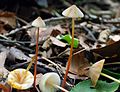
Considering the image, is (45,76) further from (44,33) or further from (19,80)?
(44,33)

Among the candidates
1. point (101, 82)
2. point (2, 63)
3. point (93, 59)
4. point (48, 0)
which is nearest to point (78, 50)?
point (93, 59)

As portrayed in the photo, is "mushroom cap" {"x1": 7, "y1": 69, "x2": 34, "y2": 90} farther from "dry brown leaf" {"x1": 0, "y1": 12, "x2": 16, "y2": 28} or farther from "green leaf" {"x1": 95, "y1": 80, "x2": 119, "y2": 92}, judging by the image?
"dry brown leaf" {"x1": 0, "y1": 12, "x2": 16, "y2": 28}

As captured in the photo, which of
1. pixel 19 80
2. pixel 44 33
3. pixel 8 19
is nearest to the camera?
pixel 19 80

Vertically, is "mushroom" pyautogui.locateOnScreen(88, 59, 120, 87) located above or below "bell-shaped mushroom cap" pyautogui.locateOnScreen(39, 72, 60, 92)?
above

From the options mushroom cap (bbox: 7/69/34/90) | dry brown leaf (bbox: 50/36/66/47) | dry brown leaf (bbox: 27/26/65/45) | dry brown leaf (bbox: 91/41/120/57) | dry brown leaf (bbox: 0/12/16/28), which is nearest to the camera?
mushroom cap (bbox: 7/69/34/90)

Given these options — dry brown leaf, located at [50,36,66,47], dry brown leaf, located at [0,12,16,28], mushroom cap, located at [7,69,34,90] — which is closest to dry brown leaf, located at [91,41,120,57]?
dry brown leaf, located at [50,36,66,47]

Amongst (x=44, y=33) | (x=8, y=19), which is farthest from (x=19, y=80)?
(x=8, y=19)
